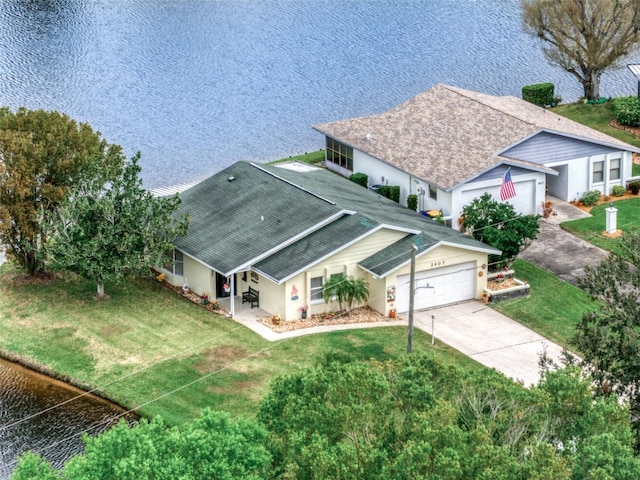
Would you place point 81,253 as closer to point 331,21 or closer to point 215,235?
point 215,235

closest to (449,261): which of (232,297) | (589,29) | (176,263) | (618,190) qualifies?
(232,297)

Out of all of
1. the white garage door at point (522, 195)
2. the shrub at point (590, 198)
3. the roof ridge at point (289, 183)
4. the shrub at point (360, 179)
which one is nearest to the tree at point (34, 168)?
the roof ridge at point (289, 183)

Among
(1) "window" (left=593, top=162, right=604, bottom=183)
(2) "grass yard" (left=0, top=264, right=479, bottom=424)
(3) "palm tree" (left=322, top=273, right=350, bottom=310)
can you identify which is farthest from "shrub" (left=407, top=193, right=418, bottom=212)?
(2) "grass yard" (left=0, top=264, right=479, bottom=424)

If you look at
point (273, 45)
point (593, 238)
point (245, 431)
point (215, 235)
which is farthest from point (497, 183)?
point (273, 45)

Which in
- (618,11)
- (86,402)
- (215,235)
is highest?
(618,11)

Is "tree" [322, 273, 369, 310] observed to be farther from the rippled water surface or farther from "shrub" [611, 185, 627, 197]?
"shrub" [611, 185, 627, 197]

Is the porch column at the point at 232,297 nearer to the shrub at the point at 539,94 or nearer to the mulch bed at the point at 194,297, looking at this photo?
the mulch bed at the point at 194,297
